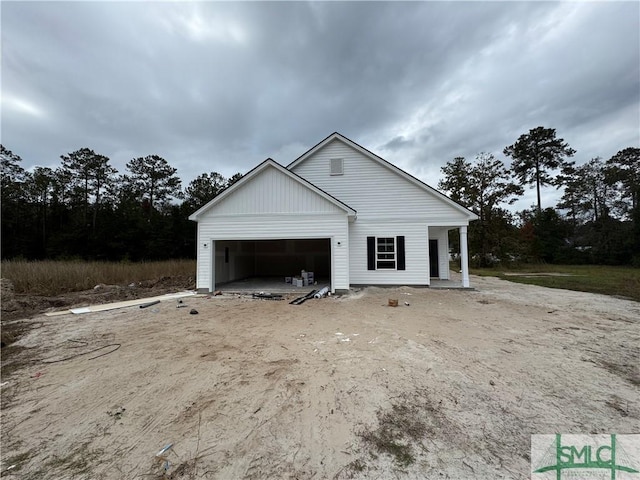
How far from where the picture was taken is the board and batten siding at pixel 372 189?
1174 cm

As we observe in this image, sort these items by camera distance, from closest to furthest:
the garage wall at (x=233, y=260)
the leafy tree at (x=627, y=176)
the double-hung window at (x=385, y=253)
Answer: the double-hung window at (x=385, y=253), the garage wall at (x=233, y=260), the leafy tree at (x=627, y=176)

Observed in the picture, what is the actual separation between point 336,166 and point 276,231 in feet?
15.1

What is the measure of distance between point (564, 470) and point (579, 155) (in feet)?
157

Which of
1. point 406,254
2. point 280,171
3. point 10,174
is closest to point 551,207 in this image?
point 406,254

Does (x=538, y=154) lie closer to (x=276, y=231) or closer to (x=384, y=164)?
(x=384, y=164)

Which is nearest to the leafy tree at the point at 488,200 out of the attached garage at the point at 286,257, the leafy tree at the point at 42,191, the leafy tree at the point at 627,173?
the attached garage at the point at 286,257

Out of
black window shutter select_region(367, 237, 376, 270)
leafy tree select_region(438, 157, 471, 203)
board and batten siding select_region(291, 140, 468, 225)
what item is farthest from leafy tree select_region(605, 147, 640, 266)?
black window shutter select_region(367, 237, 376, 270)

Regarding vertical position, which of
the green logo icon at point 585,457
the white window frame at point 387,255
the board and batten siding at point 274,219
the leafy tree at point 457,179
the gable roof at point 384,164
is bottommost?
the green logo icon at point 585,457

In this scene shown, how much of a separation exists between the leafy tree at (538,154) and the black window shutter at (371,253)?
120ft

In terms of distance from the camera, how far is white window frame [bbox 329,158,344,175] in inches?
499

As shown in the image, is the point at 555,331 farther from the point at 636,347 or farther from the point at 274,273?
the point at 274,273

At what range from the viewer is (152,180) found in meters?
40.0

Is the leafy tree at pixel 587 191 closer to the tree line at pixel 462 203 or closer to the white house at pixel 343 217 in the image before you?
the tree line at pixel 462 203

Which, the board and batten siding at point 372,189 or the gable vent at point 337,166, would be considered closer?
the board and batten siding at point 372,189
